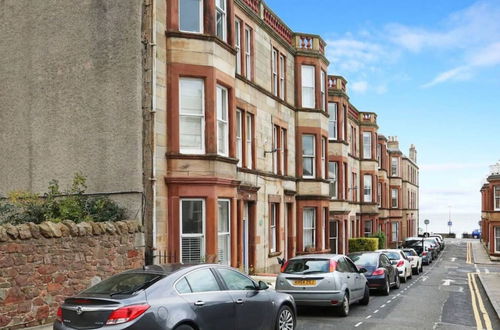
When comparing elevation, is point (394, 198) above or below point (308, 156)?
below

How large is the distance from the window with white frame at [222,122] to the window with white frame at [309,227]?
Result: 1084cm

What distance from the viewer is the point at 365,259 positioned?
20.0 m

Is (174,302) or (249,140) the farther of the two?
(249,140)

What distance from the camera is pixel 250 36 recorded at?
22547 mm

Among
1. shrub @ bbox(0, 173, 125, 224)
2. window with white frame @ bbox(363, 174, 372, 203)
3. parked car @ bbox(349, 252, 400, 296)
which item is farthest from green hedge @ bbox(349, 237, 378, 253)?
shrub @ bbox(0, 173, 125, 224)

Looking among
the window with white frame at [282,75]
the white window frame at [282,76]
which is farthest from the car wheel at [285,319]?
the window with white frame at [282,75]

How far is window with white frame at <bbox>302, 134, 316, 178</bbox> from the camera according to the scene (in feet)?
91.6

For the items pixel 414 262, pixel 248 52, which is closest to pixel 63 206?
pixel 248 52

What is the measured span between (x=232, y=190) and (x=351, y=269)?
4.40 metres

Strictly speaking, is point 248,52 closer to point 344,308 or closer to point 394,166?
point 344,308

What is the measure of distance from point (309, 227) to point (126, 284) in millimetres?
20303

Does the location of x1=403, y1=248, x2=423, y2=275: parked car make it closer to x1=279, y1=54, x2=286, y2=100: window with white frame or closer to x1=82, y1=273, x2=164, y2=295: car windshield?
x1=279, y1=54, x2=286, y2=100: window with white frame

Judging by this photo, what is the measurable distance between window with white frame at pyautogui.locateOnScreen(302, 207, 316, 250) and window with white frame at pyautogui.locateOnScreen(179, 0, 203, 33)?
514 inches

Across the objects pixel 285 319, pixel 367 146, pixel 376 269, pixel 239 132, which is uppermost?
pixel 367 146
